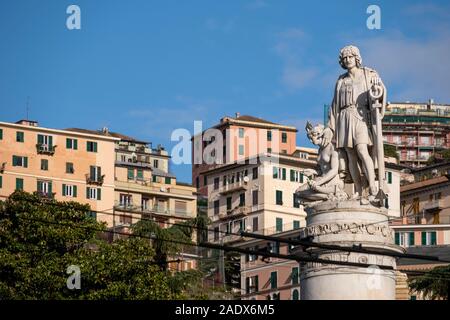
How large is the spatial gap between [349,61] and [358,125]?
1969 millimetres

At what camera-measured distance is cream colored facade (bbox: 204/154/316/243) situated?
174 meters

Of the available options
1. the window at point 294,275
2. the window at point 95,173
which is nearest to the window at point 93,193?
the window at point 95,173

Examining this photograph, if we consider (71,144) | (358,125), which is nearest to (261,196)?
(71,144)

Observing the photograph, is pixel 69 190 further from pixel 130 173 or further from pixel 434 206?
pixel 434 206

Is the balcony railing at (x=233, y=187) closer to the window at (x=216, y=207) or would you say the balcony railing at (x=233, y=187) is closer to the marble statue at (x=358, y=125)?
the window at (x=216, y=207)

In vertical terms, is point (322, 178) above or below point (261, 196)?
below

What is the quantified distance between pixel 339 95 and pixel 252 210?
125944 millimetres

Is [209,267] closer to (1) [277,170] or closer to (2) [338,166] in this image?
(1) [277,170]

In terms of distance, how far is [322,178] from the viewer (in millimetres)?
49938

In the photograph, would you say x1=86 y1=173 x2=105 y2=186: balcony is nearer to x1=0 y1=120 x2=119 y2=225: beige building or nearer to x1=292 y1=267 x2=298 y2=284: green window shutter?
x1=0 y1=120 x2=119 y2=225: beige building

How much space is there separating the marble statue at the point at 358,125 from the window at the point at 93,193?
427ft

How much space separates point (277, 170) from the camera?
579ft

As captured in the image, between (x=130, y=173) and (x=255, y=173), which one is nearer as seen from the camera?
(x=255, y=173)

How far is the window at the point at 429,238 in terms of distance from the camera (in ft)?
488
